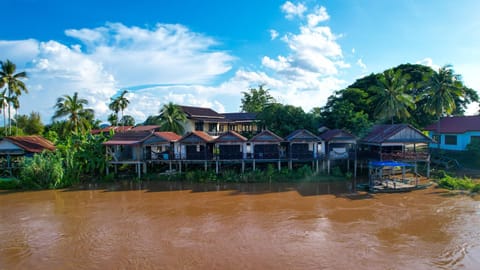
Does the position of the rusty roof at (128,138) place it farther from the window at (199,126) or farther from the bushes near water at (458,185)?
the bushes near water at (458,185)

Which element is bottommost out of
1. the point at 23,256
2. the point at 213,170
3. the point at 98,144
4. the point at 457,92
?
the point at 23,256

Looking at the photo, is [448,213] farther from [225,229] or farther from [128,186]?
[128,186]

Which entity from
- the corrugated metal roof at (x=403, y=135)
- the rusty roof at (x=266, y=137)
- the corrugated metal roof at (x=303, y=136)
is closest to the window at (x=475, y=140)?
the corrugated metal roof at (x=403, y=135)

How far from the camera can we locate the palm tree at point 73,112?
29.1 metres

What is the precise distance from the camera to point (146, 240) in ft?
41.9

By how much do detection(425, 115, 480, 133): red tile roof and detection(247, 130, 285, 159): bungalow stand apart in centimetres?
2047

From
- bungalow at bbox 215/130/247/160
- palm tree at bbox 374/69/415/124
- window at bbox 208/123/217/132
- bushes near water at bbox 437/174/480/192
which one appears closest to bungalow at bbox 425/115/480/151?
palm tree at bbox 374/69/415/124

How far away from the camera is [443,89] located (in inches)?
1153

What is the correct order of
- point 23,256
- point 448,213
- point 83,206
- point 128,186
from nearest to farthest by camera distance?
point 23,256
point 448,213
point 83,206
point 128,186

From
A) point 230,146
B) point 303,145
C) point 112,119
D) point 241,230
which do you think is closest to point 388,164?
point 303,145

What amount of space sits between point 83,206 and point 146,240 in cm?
848

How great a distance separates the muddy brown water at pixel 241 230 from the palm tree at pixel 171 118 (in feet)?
36.6

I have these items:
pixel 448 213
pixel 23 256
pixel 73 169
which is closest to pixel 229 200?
pixel 23 256

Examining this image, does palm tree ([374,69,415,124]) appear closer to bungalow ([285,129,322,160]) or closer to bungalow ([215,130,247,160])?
bungalow ([285,129,322,160])
